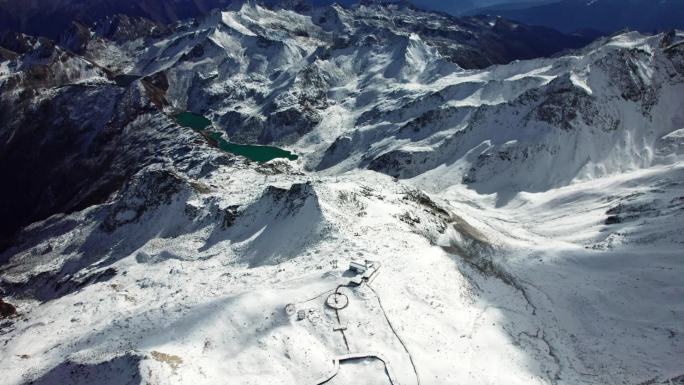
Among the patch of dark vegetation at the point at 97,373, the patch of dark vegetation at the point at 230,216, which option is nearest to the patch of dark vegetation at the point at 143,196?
the patch of dark vegetation at the point at 230,216

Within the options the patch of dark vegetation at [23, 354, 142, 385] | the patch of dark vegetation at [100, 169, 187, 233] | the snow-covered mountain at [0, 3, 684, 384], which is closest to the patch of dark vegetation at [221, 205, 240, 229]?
the snow-covered mountain at [0, 3, 684, 384]

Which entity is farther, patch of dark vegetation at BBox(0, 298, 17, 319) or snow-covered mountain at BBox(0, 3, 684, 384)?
patch of dark vegetation at BBox(0, 298, 17, 319)

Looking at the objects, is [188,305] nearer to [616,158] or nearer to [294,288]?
[294,288]

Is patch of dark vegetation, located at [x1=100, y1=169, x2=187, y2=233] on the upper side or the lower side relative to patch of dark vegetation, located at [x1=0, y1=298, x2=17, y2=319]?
upper

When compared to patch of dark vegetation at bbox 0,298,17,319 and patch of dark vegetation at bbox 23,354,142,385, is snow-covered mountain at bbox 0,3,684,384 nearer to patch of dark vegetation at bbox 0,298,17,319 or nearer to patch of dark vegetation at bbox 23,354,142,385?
patch of dark vegetation at bbox 23,354,142,385

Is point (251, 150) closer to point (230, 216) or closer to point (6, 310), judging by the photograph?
point (230, 216)

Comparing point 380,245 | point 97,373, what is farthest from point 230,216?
point 97,373

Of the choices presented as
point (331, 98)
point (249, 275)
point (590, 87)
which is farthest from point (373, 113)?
point (249, 275)

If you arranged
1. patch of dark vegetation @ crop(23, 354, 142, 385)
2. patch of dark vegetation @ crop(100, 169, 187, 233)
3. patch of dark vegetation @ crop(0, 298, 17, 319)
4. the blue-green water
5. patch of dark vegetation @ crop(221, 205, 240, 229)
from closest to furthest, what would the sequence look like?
patch of dark vegetation @ crop(23, 354, 142, 385) < patch of dark vegetation @ crop(0, 298, 17, 319) < patch of dark vegetation @ crop(221, 205, 240, 229) < patch of dark vegetation @ crop(100, 169, 187, 233) < the blue-green water
